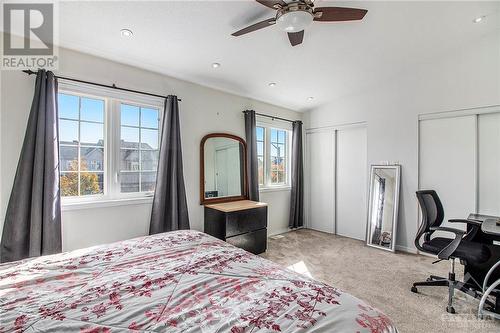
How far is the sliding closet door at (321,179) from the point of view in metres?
4.58

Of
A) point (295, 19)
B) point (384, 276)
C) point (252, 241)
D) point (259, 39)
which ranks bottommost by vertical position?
point (384, 276)

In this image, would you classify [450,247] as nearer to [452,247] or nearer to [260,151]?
[452,247]

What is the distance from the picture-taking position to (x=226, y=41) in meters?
2.54

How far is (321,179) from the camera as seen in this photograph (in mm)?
4750

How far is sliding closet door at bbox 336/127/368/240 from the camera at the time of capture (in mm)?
4164

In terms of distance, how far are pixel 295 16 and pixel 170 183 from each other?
87.0 inches

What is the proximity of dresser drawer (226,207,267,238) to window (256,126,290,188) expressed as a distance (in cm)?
93

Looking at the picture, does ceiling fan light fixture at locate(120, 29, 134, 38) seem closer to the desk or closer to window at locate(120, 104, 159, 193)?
window at locate(120, 104, 159, 193)

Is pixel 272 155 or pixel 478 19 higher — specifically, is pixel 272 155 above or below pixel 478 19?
below

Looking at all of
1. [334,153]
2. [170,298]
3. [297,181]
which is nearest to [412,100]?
[334,153]

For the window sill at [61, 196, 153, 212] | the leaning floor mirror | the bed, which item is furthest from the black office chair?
the window sill at [61, 196, 153, 212]

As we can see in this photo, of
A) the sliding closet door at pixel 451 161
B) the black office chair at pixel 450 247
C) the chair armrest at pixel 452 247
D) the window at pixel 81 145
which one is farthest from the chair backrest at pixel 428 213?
the window at pixel 81 145

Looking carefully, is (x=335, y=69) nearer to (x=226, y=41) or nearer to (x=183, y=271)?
(x=226, y=41)

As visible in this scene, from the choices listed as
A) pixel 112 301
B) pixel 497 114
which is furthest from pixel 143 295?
pixel 497 114
